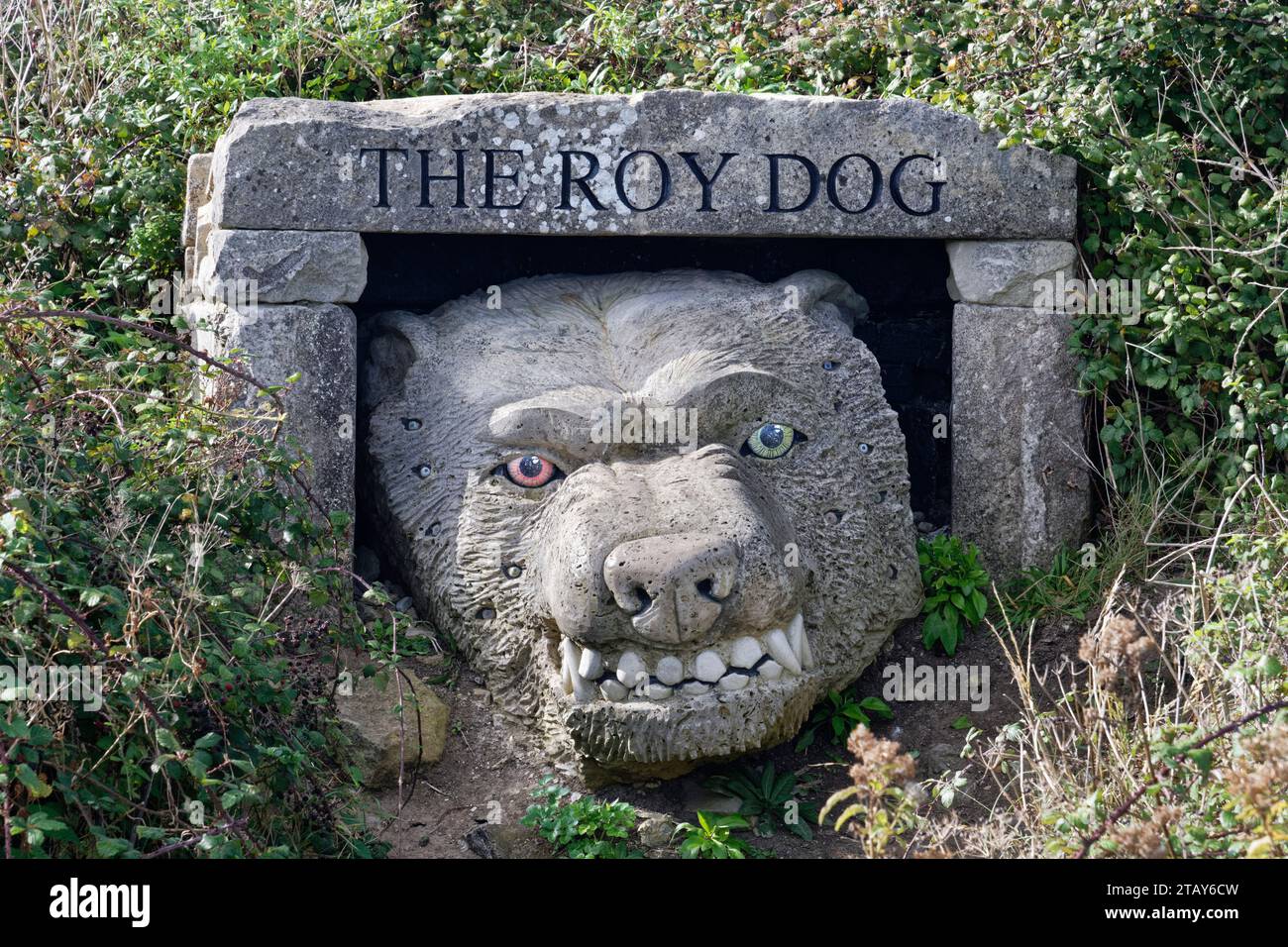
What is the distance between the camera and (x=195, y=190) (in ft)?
18.8

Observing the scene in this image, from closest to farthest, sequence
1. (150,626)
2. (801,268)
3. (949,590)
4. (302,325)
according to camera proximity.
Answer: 1. (150,626)
2. (302,325)
3. (949,590)
4. (801,268)

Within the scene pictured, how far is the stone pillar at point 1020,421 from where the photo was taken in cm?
562

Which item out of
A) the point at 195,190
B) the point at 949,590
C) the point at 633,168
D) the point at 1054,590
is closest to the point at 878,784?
the point at 949,590

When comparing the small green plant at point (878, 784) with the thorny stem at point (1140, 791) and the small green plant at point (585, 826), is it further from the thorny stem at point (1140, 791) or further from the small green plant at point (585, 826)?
the small green plant at point (585, 826)

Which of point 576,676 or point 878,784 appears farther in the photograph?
point 576,676

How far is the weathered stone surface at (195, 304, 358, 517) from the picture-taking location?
523 cm

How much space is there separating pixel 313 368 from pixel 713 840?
2058 mm

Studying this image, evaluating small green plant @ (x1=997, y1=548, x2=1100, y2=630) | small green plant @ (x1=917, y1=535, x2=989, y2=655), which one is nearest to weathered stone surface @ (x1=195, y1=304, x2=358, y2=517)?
small green plant @ (x1=917, y1=535, x2=989, y2=655)

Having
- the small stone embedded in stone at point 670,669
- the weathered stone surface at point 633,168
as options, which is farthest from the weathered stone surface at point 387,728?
the weathered stone surface at point 633,168

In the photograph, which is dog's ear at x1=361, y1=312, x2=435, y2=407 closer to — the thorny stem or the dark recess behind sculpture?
the dark recess behind sculpture

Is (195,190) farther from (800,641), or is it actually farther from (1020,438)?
(1020,438)

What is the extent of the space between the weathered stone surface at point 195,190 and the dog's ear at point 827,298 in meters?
2.11

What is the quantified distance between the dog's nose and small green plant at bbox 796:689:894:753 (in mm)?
926

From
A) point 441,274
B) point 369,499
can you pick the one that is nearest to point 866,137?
point 441,274
